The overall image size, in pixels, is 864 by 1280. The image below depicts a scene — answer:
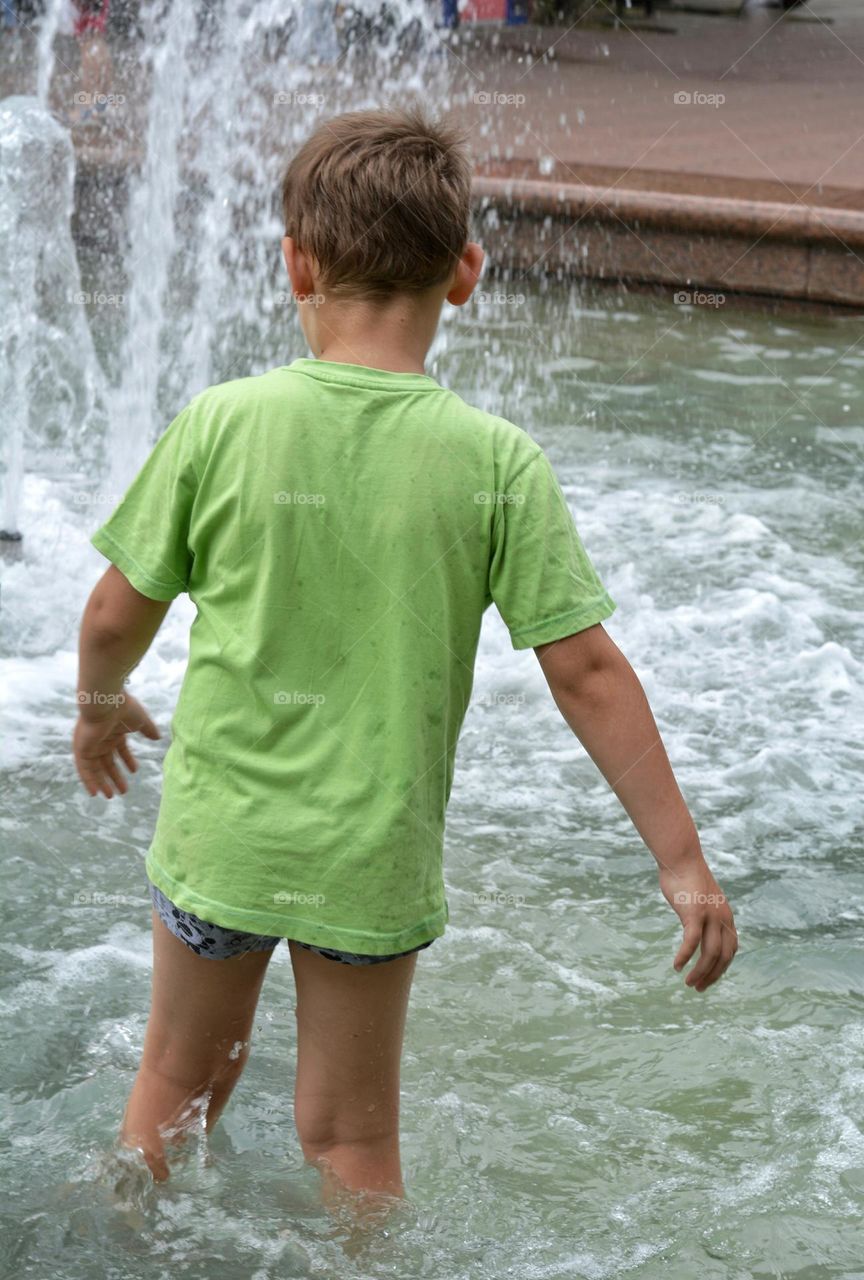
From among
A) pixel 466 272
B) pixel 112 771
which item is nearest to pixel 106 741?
pixel 112 771

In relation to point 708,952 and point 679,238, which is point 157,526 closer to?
point 708,952

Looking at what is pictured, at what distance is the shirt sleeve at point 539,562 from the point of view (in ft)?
5.80

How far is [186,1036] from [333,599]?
569 mm

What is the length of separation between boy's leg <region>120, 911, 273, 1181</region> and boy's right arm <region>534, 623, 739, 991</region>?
18.6 inches

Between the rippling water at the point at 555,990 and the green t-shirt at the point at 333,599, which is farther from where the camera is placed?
the rippling water at the point at 555,990

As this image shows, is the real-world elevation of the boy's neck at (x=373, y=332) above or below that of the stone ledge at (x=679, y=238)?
above

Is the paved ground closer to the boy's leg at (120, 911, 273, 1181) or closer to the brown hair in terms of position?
the brown hair

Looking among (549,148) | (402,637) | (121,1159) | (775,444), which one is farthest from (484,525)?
(549,148)

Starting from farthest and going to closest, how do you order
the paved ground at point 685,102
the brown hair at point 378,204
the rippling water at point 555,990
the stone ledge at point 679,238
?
the paved ground at point 685,102
the stone ledge at point 679,238
the rippling water at point 555,990
the brown hair at point 378,204

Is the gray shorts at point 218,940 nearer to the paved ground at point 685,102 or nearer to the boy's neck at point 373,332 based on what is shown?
the boy's neck at point 373,332

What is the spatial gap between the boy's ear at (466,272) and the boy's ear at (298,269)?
16cm

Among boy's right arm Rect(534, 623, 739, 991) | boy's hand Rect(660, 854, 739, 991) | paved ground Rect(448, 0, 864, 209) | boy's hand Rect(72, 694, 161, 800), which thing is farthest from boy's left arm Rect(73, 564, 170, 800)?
paved ground Rect(448, 0, 864, 209)

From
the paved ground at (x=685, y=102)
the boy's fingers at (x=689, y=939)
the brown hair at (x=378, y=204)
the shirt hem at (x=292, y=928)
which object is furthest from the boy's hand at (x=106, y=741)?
the paved ground at (x=685, y=102)

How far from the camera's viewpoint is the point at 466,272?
1831mm
